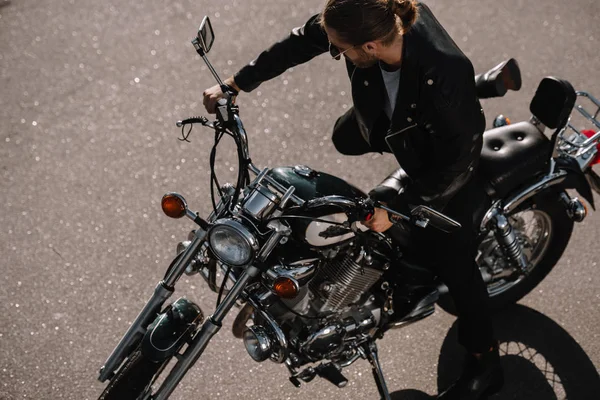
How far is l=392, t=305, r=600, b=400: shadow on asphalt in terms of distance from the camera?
3611mm

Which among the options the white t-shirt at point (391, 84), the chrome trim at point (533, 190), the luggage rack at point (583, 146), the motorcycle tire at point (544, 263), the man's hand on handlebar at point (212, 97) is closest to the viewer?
the white t-shirt at point (391, 84)

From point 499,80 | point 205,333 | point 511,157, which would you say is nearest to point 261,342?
point 205,333

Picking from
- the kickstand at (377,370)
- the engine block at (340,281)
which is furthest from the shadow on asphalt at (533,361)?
the engine block at (340,281)

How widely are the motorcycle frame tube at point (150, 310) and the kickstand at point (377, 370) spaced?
0.96 m

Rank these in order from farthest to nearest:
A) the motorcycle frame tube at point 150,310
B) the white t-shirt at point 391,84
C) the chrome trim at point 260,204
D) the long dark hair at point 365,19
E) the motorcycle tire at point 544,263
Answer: the motorcycle tire at point 544,263
the white t-shirt at point 391,84
the motorcycle frame tube at point 150,310
the chrome trim at point 260,204
the long dark hair at point 365,19

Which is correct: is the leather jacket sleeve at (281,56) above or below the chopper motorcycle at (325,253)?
above

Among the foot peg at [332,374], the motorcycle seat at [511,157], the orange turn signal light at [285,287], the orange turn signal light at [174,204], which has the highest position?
the orange turn signal light at [174,204]

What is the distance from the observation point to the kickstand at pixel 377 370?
10.9 feet

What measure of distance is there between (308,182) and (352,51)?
1.73 ft

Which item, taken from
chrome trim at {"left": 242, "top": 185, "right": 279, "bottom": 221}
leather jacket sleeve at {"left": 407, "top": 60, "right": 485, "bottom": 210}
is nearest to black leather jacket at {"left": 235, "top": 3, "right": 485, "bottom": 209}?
leather jacket sleeve at {"left": 407, "top": 60, "right": 485, "bottom": 210}

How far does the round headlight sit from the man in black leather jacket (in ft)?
1.59

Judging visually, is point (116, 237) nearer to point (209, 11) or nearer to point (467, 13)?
point (209, 11)

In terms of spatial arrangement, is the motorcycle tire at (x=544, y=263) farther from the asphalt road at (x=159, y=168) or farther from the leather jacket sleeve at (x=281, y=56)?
the leather jacket sleeve at (x=281, y=56)

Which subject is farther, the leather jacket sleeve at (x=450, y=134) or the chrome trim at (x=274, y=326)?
the chrome trim at (x=274, y=326)
